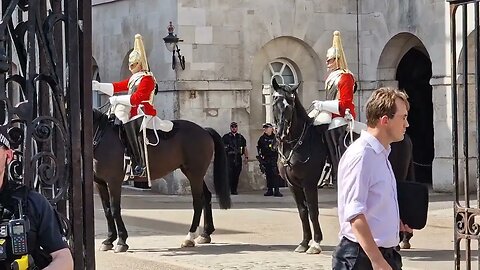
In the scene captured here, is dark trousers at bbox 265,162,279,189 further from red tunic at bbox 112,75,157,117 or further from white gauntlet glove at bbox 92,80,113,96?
white gauntlet glove at bbox 92,80,113,96

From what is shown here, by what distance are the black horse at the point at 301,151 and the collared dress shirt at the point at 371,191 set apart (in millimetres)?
6580

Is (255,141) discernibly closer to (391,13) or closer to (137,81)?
(391,13)

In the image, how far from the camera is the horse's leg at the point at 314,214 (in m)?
11.4

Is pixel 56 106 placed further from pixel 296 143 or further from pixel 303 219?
pixel 303 219

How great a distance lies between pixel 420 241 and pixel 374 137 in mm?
7778

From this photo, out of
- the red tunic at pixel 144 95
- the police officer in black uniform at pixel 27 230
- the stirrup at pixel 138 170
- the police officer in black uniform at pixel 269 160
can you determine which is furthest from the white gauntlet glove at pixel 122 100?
the police officer in black uniform at pixel 27 230

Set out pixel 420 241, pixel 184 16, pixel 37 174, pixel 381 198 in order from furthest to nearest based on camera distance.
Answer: pixel 184 16 → pixel 420 241 → pixel 381 198 → pixel 37 174

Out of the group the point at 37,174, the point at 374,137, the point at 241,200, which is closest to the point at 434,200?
the point at 241,200

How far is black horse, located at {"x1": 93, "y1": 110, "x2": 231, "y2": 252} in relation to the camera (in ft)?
39.4

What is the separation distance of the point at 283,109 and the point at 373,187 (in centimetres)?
668

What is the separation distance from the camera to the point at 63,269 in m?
3.65

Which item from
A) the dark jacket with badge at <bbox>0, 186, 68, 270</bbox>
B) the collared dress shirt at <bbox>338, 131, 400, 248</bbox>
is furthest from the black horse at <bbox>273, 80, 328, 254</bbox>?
the dark jacket with badge at <bbox>0, 186, 68, 270</bbox>

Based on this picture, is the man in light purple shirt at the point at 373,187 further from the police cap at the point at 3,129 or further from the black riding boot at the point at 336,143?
the black riding boot at the point at 336,143

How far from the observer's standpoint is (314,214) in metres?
11.5
